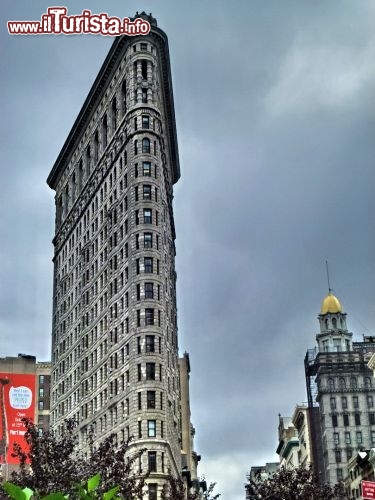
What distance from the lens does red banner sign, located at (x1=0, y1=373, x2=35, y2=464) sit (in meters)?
101

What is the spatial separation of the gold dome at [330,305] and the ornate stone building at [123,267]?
60221 mm

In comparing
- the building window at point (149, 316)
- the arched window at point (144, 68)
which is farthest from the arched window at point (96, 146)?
the building window at point (149, 316)

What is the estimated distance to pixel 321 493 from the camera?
6462 centimetres

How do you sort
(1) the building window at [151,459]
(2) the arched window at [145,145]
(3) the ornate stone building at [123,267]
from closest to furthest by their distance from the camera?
(1) the building window at [151,459], (3) the ornate stone building at [123,267], (2) the arched window at [145,145]

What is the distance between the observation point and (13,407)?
101625 mm

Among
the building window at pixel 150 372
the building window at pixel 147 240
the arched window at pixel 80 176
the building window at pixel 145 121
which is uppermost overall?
the arched window at pixel 80 176

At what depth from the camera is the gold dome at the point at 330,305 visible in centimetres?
18550

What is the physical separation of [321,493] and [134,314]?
41.8 metres

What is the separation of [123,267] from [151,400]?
60.4ft

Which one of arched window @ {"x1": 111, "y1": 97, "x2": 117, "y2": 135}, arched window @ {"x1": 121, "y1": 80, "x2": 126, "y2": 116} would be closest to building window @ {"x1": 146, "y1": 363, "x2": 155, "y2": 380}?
arched window @ {"x1": 121, "y1": 80, "x2": 126, "y2": 116}

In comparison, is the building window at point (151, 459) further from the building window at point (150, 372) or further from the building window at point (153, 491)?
the building window at point (150, 372)

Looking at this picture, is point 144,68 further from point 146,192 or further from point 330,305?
point 330,305

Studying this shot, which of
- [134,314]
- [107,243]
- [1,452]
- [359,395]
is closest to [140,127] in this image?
[107,243]

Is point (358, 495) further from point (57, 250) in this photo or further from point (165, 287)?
point (57, 250)
